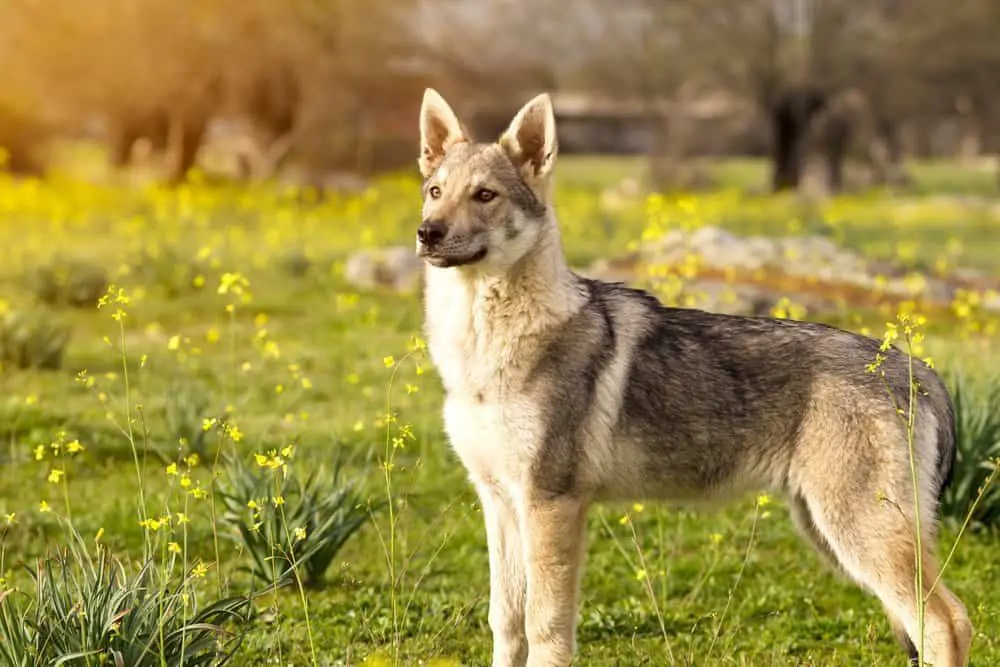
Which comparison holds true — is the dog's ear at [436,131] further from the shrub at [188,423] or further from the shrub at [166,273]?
the shrub at [166,273]

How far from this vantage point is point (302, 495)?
22.9 feet

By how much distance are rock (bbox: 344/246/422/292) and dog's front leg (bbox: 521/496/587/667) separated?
1273 centimetres

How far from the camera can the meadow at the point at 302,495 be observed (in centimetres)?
601

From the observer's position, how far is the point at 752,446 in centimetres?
561

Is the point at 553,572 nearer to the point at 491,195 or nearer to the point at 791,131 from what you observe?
the point at 491,195

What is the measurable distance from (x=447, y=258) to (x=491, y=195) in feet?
1.38

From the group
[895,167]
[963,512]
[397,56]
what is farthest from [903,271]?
[895,167]

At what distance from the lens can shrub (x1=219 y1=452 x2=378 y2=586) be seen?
695 cm

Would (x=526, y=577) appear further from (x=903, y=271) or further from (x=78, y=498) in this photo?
(x=903, y=271)

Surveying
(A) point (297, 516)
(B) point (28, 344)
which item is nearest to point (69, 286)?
(B) point (28, 344)

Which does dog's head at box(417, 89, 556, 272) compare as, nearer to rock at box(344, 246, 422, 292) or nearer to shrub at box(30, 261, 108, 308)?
shrub at box(30, 261, 108, 308)

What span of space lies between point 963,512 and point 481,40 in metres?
26.6

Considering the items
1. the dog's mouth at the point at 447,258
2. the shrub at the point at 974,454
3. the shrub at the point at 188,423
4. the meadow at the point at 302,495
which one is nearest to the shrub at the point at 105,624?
the meadow at the point at 302,495

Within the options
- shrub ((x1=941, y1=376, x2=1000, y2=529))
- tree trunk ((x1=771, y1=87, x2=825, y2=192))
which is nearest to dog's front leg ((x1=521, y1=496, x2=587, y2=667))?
shrub ((x1=941, y1=376, x2=1000, y2=529))
